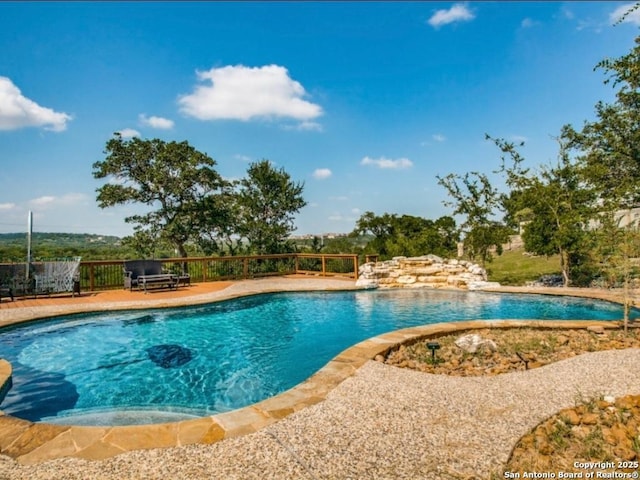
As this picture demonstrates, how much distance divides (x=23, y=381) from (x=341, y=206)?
681 inches

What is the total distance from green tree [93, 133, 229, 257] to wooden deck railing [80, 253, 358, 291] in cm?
286

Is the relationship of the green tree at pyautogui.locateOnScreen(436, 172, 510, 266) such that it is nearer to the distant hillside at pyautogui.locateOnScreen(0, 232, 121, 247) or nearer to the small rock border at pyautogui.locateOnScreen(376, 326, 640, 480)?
the small rock border at pyautogui.locateOnScreen(376, 326, 640, 480)

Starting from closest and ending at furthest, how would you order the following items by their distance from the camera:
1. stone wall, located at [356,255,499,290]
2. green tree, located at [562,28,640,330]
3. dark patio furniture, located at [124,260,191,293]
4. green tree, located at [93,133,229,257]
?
dark patio furniture, located at [124,260,191,293]
green tree, located at [562,28,640,330]
stone wall, located at [356,255,499,290]
green tree, located at [93,133,229,257]

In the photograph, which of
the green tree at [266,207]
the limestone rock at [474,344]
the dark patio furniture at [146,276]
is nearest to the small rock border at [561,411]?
the limestone rock at [474,344]

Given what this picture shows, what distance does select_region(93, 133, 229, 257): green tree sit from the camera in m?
14.7

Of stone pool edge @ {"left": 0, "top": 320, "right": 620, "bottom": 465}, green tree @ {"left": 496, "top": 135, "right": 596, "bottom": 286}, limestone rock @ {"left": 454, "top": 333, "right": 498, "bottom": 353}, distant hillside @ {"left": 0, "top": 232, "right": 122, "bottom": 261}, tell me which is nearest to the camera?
stone pool edge @ {"left": 0, "top": 320, "right": 620, "bottom": 465}

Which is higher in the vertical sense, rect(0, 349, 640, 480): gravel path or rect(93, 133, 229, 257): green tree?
rect(93, 133, 229, 257): green tree

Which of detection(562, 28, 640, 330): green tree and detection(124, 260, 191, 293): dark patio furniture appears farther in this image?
detection(562, 28, 640, 330): green tree

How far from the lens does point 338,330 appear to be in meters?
7.27

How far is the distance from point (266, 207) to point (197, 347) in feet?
36.6

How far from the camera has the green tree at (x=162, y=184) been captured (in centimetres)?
1470

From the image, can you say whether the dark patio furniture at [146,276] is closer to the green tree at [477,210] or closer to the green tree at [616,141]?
→ the green tree at [477,210]

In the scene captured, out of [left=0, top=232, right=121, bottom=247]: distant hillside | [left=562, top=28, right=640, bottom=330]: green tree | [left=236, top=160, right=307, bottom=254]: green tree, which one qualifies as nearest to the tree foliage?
[left=236, top=160, right=307, bottom=254]: green tree

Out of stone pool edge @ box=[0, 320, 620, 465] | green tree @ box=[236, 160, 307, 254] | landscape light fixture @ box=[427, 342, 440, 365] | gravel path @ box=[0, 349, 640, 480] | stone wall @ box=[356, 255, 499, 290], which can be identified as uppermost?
green tree @ box=[236, 160, 307, 254]
